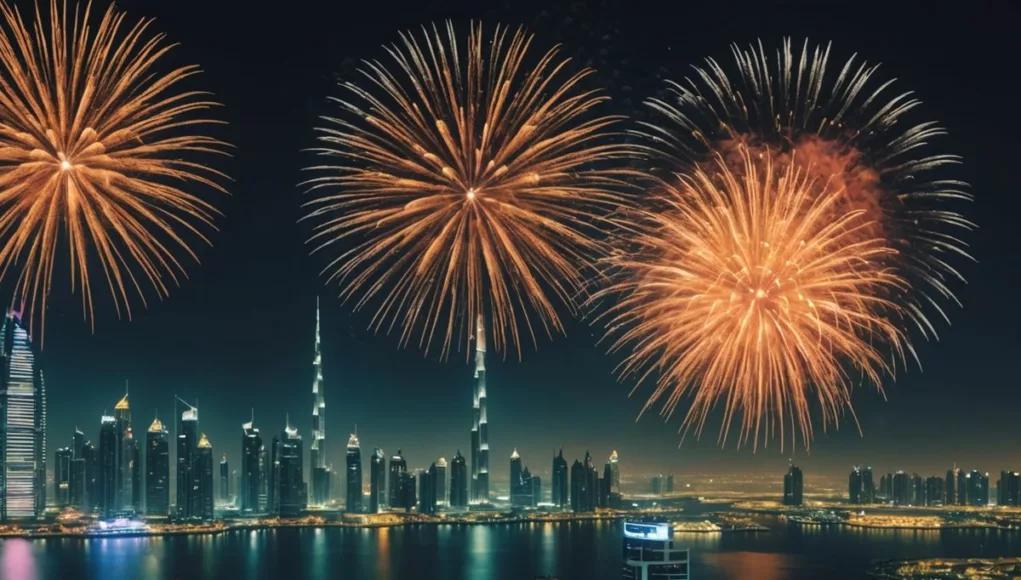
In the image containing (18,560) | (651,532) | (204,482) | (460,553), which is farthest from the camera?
(204,482)

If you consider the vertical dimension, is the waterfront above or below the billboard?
below

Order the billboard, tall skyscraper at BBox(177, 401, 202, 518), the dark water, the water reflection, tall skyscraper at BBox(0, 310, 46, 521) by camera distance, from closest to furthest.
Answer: the billboard < the water reflection < the dark water < tall skyscraper at BBox(0, 310, 46, 521) < tall skyscraper at BBox(177, 401, 202, 518)

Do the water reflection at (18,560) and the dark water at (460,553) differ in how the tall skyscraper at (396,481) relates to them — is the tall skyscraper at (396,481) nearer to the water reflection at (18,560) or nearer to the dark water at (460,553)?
the dark water at (460,553)

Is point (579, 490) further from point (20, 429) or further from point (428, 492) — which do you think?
point (20, 429)

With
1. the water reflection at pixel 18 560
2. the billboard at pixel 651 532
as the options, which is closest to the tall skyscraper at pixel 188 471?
the water reflection at pixel 18 560

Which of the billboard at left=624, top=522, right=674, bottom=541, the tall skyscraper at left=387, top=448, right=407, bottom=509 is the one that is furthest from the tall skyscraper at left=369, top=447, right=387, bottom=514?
the billboard at left=624, top=522, right=674, bottom=541

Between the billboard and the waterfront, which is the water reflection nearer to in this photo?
the waterfront

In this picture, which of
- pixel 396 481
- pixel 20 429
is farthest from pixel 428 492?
pixel 20 429
